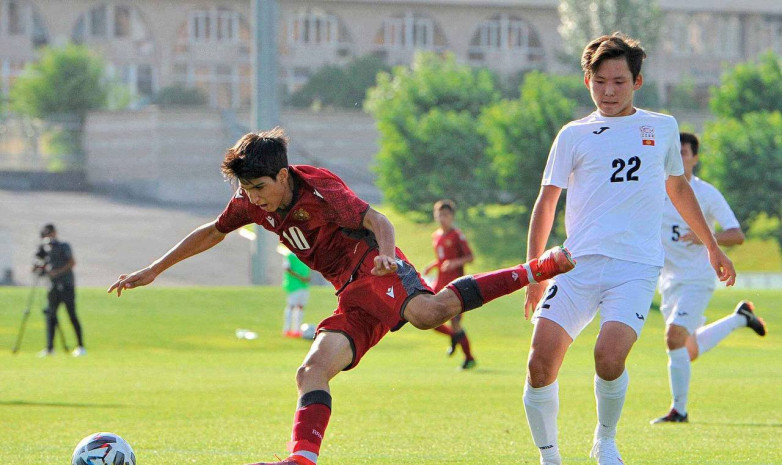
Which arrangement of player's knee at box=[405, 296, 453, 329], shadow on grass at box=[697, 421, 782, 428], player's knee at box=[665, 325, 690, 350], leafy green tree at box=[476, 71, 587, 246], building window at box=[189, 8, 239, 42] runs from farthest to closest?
building window at box=[189, 8, 239, 42] → leafy green tree at box=[476, 71, 587, 246] → player's knee at box=[665, 325, 690, 350] → shadow on grass at box=[697, 421, 782, 428] → player's knee at box=[405, 296, 453, 329]

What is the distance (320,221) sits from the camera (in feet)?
20.6

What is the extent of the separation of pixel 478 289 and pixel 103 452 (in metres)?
2.14

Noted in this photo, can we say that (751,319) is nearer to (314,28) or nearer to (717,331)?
(717,331)

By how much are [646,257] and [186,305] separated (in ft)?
77.7

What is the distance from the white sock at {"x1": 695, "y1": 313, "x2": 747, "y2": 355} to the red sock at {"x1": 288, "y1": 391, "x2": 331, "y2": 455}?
5.95 metres

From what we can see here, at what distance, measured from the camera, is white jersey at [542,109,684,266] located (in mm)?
6395

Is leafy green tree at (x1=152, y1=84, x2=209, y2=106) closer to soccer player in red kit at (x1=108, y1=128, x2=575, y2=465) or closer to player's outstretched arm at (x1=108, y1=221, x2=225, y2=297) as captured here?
player's outstretched arm at (x1=108, y1=221, x2=225, y2=297)

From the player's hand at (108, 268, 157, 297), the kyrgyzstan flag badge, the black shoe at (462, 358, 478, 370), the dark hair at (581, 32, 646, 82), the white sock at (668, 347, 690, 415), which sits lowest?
the black shoe at (462, 358, 478, 370)

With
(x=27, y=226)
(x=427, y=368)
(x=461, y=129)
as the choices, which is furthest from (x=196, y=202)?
(x=427, y=368)

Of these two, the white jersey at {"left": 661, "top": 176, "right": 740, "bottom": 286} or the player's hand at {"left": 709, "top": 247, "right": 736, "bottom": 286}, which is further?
the white jersey at {"left": 661, "top": 176, "right": 740, "bottom": 286}

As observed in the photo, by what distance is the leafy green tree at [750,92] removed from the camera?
5181 centimetres

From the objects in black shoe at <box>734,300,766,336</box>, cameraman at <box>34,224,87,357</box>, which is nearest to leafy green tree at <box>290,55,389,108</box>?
cameraman at <box>34,224,87,357</box>

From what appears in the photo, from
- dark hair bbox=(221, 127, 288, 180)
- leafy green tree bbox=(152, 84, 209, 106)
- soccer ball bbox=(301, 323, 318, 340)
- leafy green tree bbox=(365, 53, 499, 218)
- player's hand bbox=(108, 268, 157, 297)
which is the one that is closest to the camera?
dark hair bbox=(221, 127, 288, 180)

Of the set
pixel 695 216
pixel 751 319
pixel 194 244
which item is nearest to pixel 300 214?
pixel 194 244
